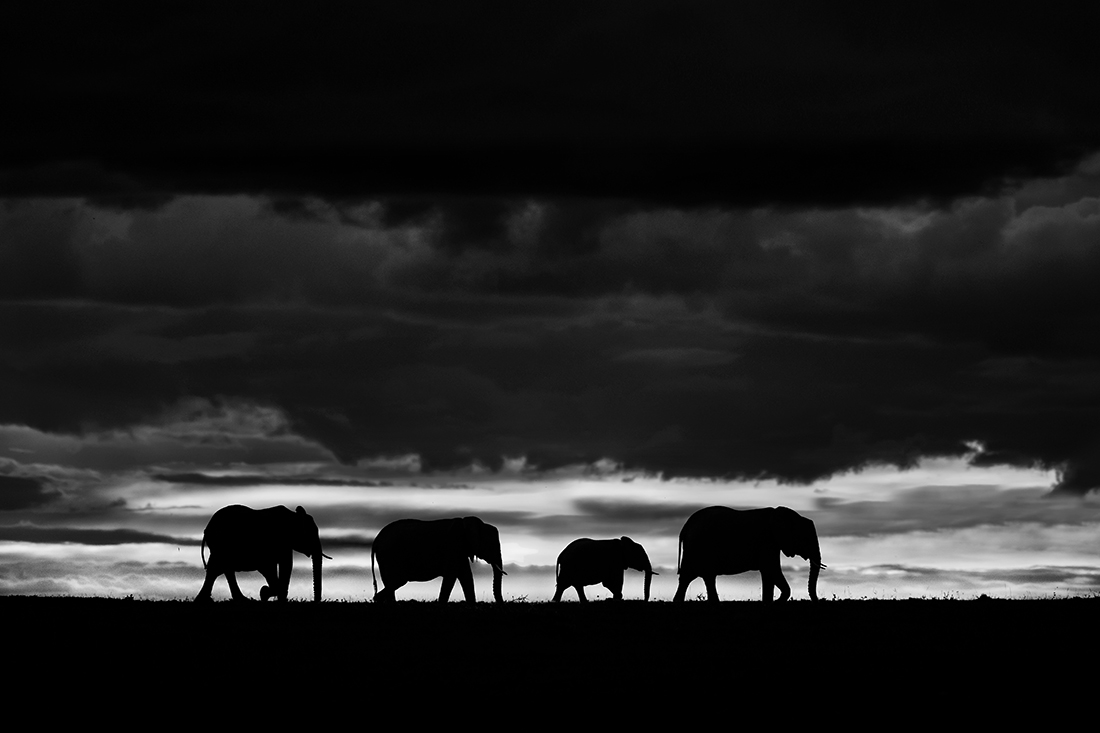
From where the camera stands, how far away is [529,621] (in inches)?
1065

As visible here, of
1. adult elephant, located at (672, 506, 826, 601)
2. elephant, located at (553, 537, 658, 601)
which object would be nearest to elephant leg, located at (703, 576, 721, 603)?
adult elephant, located at (672, 506, 826, 601)

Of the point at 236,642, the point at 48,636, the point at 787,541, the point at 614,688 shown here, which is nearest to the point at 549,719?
the point at 614,688

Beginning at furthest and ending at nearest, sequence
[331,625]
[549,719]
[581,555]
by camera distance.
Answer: [581,555] < [331,625] < [549,719]

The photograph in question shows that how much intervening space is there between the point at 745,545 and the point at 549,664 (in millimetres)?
20305

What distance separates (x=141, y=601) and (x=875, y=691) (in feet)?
60.4

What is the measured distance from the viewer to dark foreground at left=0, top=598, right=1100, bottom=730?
1816 centimetres

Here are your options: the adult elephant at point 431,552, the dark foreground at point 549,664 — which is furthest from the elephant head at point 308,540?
the dark foreground at point 549,664

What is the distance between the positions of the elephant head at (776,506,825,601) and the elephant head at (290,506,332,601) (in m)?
12.9

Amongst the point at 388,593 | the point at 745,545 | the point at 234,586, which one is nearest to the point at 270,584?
the point at 234,586

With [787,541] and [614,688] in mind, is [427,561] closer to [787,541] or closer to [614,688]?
[787,541]

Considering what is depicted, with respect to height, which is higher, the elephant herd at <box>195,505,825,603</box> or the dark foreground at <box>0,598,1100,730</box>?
the elephant herd at <box>195,505,825,603</box>

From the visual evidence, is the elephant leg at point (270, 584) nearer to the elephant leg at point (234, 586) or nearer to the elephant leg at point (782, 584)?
the elephant leg at point (234, 586)

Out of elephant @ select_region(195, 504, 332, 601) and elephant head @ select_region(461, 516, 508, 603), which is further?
elephant head @ select_region(461, 516, 508, 603)

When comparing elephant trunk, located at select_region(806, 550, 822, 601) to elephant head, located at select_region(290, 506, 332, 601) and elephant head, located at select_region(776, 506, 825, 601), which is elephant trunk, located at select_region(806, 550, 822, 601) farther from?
elephant head, located at select_region(290, 506, 332, 601)
